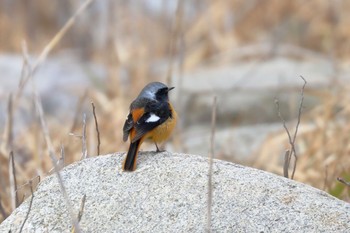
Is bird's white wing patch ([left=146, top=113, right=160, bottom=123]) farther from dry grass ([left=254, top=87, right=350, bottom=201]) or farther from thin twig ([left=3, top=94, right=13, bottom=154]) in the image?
dry grass ([left=254, top=87, right=350, bottom=201])

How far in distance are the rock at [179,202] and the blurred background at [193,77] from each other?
26.3 inches

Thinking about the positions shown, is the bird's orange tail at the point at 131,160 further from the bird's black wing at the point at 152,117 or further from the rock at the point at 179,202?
the bird's black wing at the point at 152,117

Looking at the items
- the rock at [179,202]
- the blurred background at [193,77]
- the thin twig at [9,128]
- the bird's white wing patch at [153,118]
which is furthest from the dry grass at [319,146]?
the rock at [179,202]

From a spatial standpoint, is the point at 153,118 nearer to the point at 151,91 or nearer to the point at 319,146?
the point at 151,91

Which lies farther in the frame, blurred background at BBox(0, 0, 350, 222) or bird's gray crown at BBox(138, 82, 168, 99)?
blurred background at BBox(0, 0, 350, 222)

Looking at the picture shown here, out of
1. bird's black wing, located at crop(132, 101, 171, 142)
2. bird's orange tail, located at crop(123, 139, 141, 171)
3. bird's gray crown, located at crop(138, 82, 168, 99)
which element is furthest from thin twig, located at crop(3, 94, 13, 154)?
bird's orange tail, located at crop(123, 139, 141, 171)

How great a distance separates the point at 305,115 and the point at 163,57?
4704mm

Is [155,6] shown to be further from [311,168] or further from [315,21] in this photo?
[311,168]

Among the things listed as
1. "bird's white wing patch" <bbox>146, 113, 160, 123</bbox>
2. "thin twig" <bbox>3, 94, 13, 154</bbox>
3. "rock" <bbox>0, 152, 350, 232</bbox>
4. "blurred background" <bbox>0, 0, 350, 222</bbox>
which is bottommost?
"blurred background" <bbox>0, 0, 350, 222</bbox>

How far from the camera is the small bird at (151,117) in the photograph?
4.20 m

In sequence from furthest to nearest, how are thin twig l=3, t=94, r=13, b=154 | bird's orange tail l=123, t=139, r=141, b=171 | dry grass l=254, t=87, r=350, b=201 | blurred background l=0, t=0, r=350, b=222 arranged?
blurred background l=0, t=0, r=350, b=222 → dry grass l=254, t=87, r=350, b=201 → thin twig l=3, t=94, r=13, b=154 → bird's orange tail l=123, t=139, r=141, b=171

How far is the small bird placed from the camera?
4195 mm

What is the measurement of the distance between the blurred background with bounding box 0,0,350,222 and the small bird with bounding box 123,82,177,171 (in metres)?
0.60

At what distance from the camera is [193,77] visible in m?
9.96
